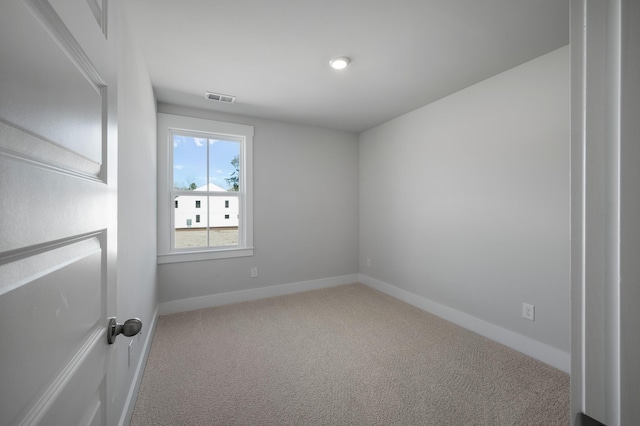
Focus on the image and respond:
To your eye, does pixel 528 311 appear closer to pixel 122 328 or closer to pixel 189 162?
pixel 122 328

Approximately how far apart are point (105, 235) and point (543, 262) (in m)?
2.79

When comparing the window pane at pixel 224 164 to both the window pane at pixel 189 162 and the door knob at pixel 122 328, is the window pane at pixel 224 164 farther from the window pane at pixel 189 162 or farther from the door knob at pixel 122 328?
the door knob at pixel 122 328

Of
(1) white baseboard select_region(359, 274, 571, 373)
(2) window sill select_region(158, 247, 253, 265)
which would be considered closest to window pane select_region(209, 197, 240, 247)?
(2) window sill select_region(158, 247, 253, 265)

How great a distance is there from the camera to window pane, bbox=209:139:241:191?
3469 millimetres

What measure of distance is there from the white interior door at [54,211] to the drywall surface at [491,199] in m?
2.74

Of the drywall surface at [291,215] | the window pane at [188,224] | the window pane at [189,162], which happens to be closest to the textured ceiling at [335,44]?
the window pane at [189,162]

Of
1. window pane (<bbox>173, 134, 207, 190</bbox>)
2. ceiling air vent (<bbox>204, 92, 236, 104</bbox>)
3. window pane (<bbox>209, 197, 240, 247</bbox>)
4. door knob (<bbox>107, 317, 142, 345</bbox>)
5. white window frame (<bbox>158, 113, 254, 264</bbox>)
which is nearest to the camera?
door knob (<bbox>107, 317, 142, 345</bbox>)

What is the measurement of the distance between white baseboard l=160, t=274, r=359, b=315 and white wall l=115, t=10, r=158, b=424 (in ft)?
3.18

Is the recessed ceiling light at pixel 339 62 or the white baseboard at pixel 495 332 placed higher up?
the recessed ceiling light at pixel 339 62

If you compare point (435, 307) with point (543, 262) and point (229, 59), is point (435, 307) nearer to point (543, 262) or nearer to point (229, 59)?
point (543, 262)

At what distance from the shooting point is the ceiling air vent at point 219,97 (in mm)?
2878

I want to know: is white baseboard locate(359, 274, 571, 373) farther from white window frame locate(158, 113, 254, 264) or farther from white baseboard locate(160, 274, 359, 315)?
white window frame locate(158, 113, 254, 264)

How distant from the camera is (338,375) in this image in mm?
2008

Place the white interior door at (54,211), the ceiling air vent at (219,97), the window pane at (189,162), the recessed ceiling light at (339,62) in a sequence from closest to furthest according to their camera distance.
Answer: the white interior door at (54,211) < the recessed ceiling light at (339,62) < the ceiling air vent at (219,97) < the window pane at (189,162)
